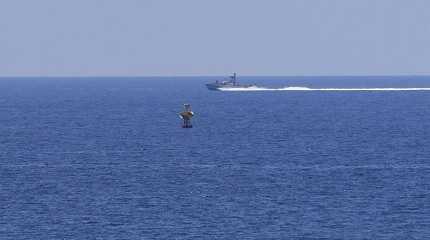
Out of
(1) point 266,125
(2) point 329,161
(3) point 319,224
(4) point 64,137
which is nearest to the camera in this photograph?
(3) point 319,224

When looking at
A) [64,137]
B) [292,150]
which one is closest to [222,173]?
[292,150]

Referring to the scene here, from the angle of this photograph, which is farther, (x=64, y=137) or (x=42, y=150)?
(x=64, y=137)

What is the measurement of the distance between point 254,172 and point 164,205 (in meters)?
23.6

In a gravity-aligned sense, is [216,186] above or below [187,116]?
above

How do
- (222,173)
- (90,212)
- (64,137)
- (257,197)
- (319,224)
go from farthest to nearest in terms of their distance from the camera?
(64,137) → (222,173) → (257,197) → (90,212) → (319,224)

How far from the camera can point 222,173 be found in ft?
357

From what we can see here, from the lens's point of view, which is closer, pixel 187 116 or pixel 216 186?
pixel 216 186

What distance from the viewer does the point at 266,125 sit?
612ft

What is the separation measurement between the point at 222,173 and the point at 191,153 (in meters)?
23.1

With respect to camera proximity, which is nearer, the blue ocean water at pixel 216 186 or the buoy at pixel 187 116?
the blue ocean water at pixel 216 186

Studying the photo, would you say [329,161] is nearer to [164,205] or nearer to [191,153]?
[191,153]

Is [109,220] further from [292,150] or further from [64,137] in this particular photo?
[64,137]

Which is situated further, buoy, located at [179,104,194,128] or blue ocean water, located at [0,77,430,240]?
buoy, located at [179,104,194,128]

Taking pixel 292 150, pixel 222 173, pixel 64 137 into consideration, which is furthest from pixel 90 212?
pixel 64 137
